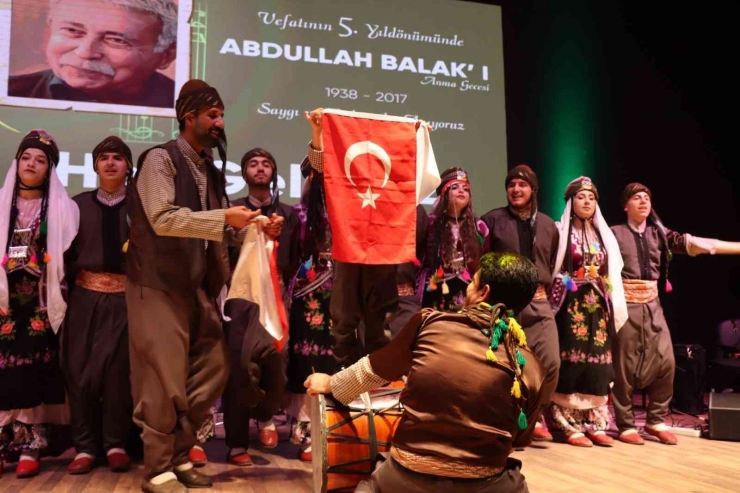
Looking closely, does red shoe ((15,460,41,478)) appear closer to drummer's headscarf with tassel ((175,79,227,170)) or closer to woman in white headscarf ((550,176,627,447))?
drummer's headscarf with tassel ((175,79,227,170))

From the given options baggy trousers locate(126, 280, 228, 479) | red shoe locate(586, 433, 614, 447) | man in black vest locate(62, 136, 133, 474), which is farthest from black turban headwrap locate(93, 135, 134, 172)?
red shoe locate(586, 433, 614, 447)

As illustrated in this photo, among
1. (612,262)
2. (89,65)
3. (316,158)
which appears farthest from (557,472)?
(89,65)

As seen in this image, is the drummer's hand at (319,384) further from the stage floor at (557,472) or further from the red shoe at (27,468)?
the red shoe at (27,468)

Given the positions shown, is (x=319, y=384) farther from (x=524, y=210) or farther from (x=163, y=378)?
(x=524, y=210)

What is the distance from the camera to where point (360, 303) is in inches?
133

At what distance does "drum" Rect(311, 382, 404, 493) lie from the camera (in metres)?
2.51

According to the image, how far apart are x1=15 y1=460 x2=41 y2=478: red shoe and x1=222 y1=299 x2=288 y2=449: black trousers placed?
36.8 inches

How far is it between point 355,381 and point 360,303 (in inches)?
45.9

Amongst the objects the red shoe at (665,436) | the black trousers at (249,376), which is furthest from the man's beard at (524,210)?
the black trousers at (249,376)

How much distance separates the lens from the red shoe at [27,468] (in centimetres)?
326

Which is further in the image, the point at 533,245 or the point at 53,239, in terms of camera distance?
the point at 533,245

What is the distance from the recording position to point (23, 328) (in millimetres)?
3516

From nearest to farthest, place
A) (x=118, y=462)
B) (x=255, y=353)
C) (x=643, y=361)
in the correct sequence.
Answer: (x=118, y=462) → (x=255, y=353) → (x=643, y=361)

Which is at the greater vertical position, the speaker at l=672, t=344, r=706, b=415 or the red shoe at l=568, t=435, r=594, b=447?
the speaker at l=672, t=344, r=706, b=415
